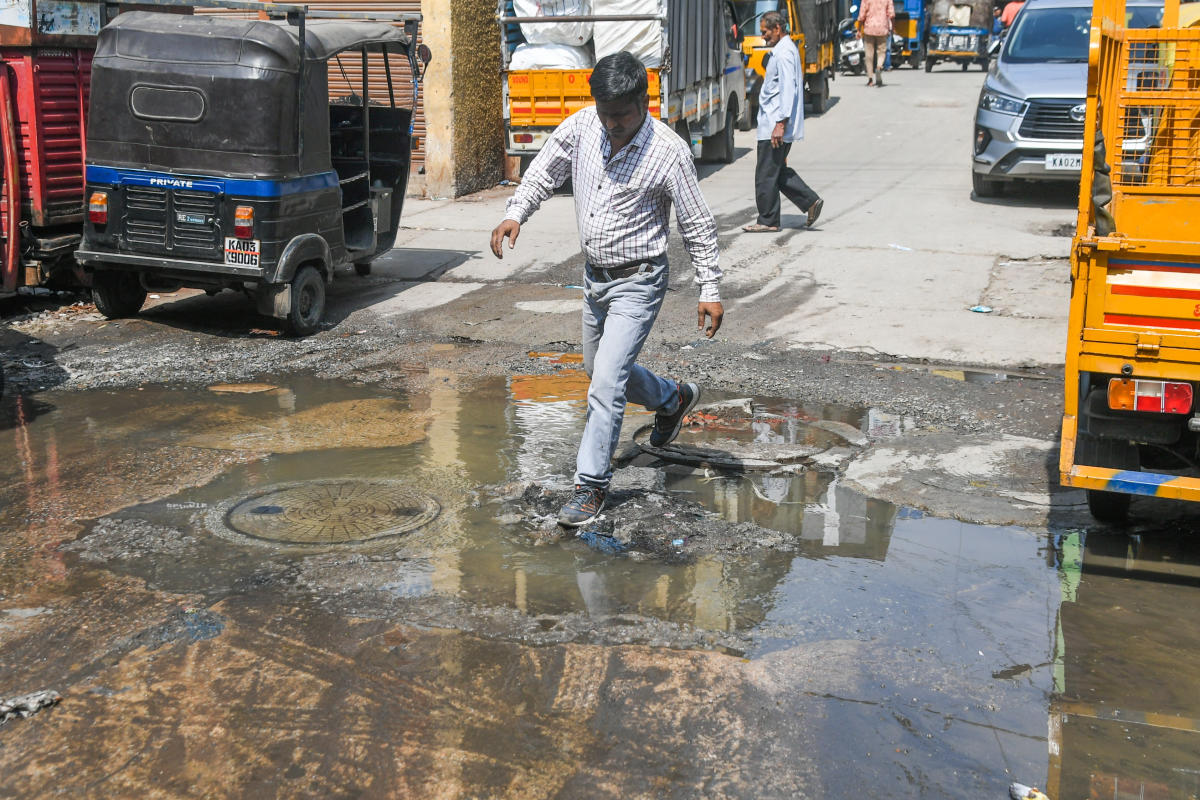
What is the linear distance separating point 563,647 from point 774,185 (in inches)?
351

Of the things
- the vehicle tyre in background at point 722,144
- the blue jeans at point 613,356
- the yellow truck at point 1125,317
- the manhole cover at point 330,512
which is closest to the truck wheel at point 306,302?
the manhole cover at point 330,512

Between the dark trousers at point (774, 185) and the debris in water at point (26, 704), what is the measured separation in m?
9.63

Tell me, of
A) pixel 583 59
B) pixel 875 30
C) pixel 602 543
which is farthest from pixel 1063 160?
pixel 875 30

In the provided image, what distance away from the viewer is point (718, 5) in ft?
56.3

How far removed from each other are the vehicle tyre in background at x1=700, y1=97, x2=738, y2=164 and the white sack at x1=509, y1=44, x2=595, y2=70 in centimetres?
335

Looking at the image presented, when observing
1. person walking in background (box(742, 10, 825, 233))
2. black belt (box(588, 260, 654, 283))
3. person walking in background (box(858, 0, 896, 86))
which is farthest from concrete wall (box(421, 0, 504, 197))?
person walking in background (box(858, 0, 896, 86))

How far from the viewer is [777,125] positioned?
12.0 metres

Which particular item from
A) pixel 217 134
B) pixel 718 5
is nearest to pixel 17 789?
pixel 217 134

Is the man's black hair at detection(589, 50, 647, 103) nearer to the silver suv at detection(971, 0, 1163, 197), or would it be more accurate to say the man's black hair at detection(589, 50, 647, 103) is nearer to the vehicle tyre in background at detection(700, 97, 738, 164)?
the silver suv at detection(971, 0, 1163, 197)

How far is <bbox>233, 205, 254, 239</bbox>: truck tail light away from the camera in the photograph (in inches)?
340

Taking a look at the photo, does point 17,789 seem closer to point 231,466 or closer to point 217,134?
point 231,466

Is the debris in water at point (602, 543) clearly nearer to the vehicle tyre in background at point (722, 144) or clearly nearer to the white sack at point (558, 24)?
A: the white sack at point (558, 24)

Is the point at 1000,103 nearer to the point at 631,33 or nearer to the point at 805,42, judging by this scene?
the point at 631,33

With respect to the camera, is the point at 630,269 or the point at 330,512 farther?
the point at 330,512
